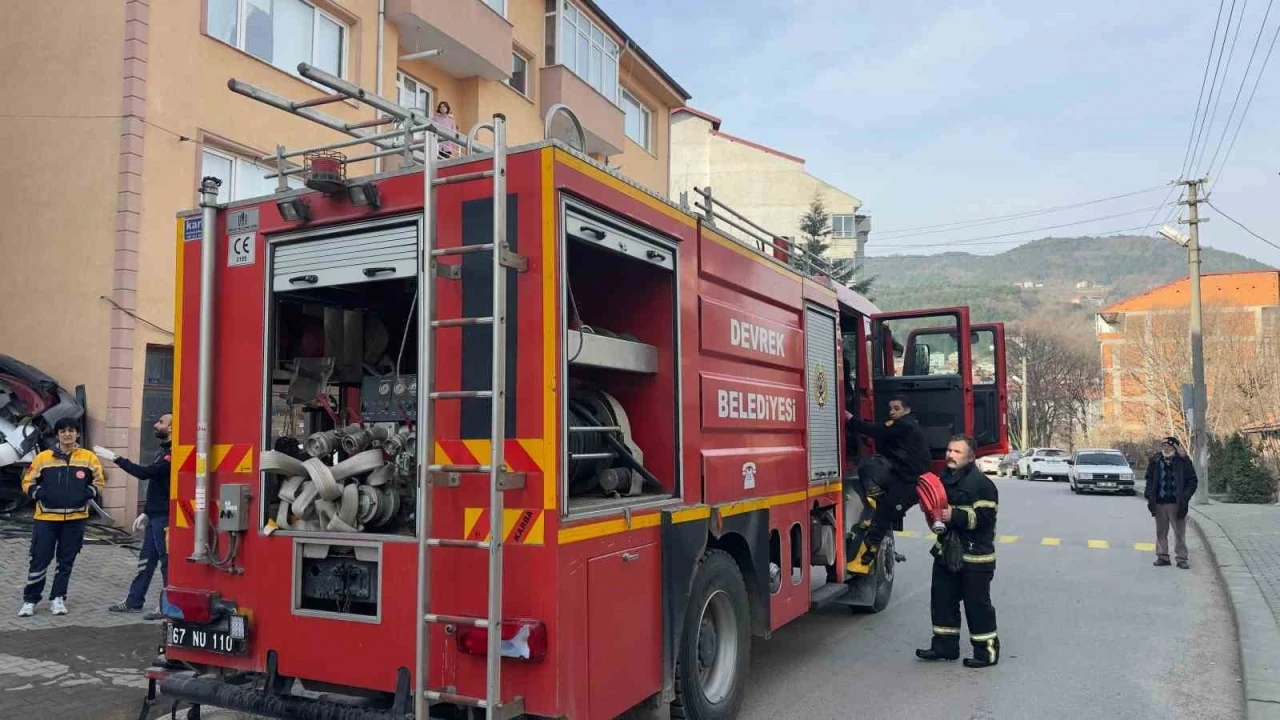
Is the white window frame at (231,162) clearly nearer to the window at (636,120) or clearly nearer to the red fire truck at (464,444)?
the red fire truck at (464,444)

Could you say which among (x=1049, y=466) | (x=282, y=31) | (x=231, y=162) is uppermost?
(x=282, y=31)

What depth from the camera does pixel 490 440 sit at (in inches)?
146

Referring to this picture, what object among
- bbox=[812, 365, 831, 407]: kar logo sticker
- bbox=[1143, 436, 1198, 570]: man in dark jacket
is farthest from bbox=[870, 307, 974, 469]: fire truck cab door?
A: bbox=[1143, 436, 1198, 570]: man in dark jacket

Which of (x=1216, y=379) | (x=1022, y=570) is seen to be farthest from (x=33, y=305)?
(x=1216, y=379)

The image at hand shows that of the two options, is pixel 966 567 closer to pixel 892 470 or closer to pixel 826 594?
pixel 826 594

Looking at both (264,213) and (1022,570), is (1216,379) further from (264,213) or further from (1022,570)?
(264,213)

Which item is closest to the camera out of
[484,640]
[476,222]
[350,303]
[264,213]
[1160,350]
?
[484,640]

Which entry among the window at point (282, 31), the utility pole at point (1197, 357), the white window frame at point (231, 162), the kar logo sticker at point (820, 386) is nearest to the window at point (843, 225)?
the utility pole at point (1197, 357)

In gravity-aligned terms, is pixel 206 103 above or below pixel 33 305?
above

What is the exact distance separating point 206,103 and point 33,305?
342cm

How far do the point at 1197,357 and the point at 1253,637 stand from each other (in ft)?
57.8


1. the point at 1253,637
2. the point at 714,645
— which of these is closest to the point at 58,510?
the point at 714,645

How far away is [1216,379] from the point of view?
35406mm

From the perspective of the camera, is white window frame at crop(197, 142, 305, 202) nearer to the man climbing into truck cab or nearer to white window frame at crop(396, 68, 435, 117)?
white window frame at crop(396, 68, 435, 117)
